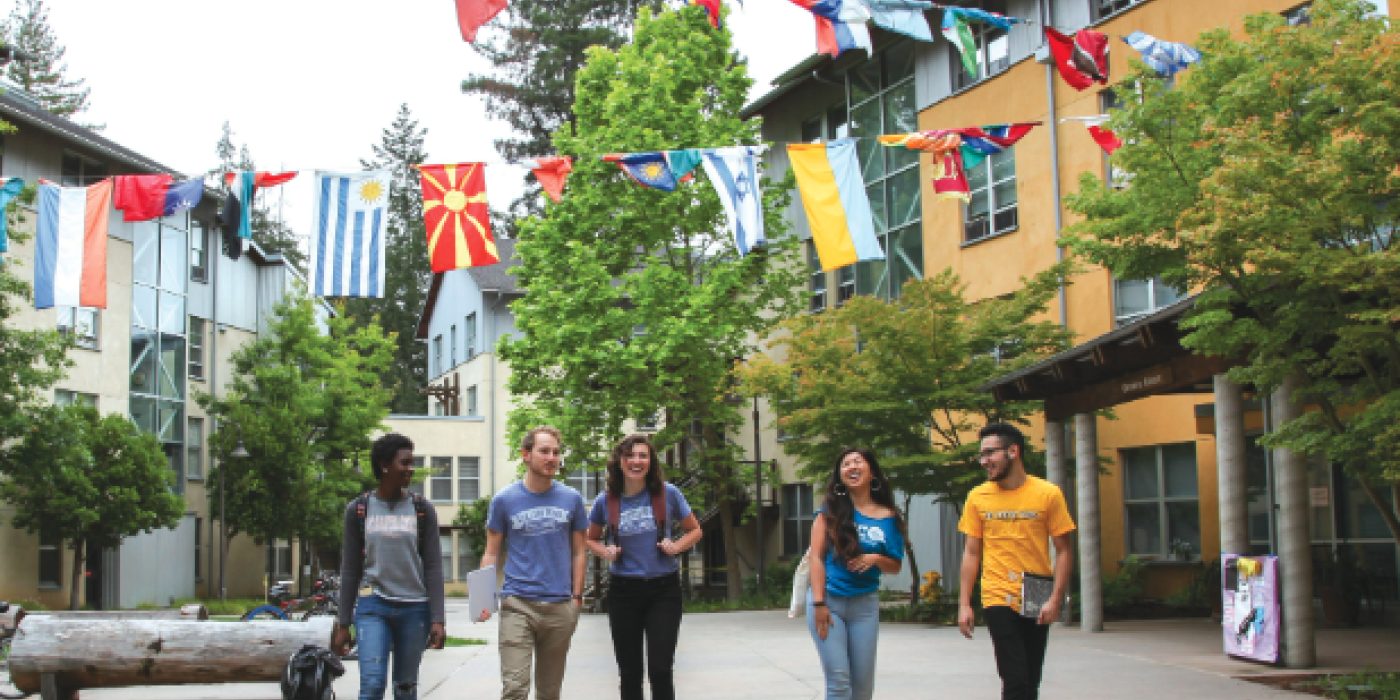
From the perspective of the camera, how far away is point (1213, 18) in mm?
20266

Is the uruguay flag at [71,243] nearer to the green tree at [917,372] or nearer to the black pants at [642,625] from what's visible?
the green tree at [917,372]

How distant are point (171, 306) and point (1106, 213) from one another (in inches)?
1364

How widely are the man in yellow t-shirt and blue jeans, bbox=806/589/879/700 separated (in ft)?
1.71

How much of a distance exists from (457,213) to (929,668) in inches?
332

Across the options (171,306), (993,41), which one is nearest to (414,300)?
(171,306)

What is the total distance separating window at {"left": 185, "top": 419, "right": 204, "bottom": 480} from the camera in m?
41.8

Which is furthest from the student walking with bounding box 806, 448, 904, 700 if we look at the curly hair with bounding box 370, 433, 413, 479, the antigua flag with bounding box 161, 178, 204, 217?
the antigua flag with bounding box 161, 178, 204, 217

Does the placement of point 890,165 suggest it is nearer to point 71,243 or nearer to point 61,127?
point 71,243

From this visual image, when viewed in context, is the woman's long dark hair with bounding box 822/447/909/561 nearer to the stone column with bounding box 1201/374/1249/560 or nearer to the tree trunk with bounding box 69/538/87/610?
the stone column with bounding box 1201/374/1249/560

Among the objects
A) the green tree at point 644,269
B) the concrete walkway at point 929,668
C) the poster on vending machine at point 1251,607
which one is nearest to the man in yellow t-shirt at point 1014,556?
the concrete walkway at point 929,668

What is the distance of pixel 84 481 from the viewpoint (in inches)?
1258

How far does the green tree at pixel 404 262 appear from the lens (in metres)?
75.1

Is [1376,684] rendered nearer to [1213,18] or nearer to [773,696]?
[773,696]

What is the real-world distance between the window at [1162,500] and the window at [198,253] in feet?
103
